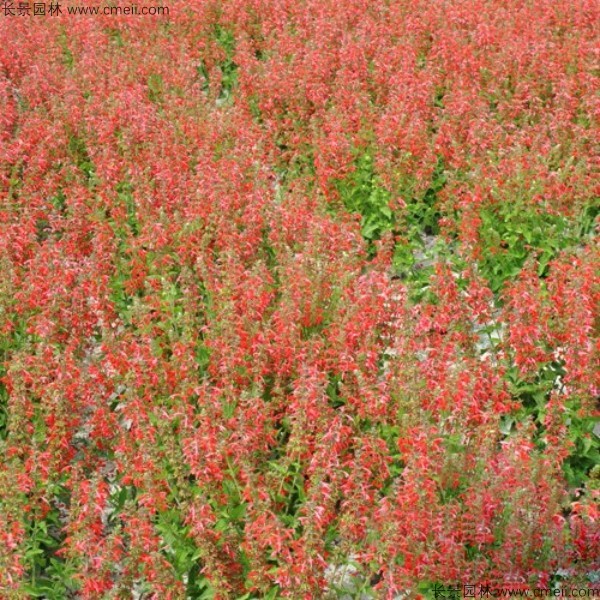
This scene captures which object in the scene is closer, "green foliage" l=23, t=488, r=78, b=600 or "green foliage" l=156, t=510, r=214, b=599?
"green foliage" l=156, t=510, r=214, b=599

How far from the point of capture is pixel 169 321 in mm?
7688

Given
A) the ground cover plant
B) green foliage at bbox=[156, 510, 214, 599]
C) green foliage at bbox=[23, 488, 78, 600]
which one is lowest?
green foliage at bbox=[23, 488, 78, 600]

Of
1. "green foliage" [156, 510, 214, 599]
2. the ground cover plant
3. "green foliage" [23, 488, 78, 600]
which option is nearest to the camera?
the ground cover plant

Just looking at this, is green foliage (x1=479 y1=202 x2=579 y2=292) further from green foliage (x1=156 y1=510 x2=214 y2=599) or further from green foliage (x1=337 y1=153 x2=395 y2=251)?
green foliage (x1=156 y1=510 x2=214 y2=599)

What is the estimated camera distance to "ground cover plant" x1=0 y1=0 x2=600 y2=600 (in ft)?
18.9

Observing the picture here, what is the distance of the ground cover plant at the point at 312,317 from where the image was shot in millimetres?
5746

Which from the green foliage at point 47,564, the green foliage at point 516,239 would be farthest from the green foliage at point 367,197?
the green foliage at point 47,564

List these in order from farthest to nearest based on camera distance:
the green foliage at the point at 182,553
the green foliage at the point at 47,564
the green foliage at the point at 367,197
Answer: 1. the green foliage at the point at 367,197
2. the green foliage at the point at 47,564
3. the green foliage at the point at 182,553

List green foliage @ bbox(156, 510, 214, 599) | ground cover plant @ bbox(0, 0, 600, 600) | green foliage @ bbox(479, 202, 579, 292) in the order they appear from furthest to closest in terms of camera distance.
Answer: green foliage @ bbox(479, 202, 579, 292) < green foliage @ bbox(156, 510, 214, 599) < ground cover plant @ bbox(0, 0, 600, 600)

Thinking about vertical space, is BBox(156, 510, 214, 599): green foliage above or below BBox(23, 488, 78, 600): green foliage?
above

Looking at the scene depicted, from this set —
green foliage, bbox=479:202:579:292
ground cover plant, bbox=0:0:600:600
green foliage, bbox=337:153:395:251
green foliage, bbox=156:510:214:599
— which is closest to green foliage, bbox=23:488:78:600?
ground cover plant, bbox=0:0:600:600

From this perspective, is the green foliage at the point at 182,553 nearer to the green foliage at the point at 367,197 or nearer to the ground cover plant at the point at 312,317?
the ground cover plant at the point at 312,317

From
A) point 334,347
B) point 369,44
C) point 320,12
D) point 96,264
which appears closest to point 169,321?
point 96,264

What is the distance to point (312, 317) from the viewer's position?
24.5 ft
